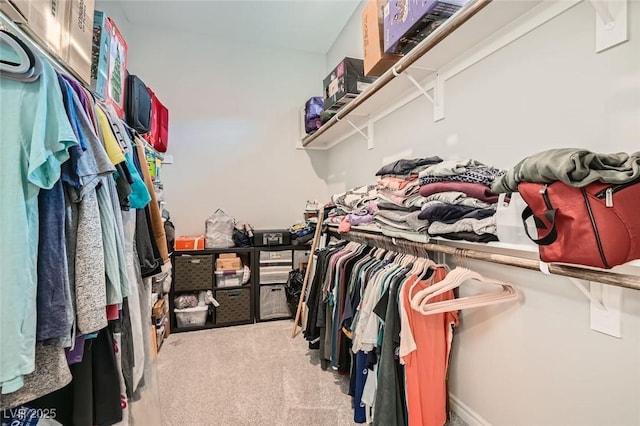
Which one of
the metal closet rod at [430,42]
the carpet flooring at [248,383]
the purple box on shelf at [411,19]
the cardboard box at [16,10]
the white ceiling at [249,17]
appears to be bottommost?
the carpet flooring at [248,383]

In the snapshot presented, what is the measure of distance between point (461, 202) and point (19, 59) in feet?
4.82

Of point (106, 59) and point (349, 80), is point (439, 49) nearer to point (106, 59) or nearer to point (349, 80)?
point (349, 80)

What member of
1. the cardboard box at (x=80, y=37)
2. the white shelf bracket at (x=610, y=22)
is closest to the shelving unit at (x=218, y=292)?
the cardboard box at (x=80, y=37)

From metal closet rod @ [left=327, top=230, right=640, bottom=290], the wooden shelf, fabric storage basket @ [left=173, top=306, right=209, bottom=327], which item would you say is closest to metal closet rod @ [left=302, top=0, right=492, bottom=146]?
the wooden shelf

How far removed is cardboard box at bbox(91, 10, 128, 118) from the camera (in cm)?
158

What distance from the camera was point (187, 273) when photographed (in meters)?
2.99

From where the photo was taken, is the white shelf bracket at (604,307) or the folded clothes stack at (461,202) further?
the folded clothes stack at (461,202)

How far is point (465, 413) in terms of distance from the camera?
62.1 inches


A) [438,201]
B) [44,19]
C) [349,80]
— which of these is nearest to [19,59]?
[44,19]

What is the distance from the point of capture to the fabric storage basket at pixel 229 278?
10.1 feet

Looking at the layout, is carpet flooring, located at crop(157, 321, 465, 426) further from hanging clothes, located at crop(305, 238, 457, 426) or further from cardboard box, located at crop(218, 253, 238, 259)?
cardboard box, located at crop(218, 253, 238, 259)

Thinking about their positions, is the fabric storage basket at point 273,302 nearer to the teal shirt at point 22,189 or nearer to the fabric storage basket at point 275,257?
the fabric storage basket at point 275,257

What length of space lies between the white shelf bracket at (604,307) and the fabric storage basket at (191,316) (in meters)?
2.94

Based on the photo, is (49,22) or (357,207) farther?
(357,207)
